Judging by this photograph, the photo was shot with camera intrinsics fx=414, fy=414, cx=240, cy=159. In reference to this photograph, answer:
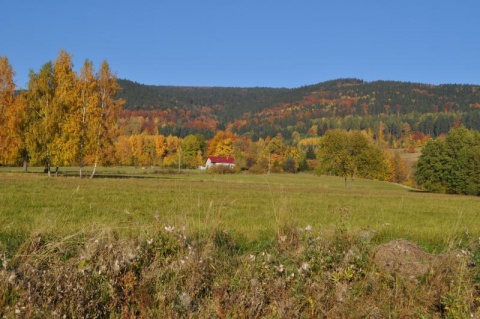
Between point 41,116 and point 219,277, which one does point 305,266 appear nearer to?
point 219,277

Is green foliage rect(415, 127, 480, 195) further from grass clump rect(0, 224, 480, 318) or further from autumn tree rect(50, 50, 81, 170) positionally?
grass clump rect(0, 224, 480, 318)

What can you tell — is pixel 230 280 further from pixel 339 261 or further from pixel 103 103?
pixel 103 103

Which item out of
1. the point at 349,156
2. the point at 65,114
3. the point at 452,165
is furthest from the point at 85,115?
the point at 452,165

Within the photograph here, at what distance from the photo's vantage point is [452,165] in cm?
5928

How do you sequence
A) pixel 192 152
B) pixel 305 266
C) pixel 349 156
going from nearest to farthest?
1. pixel 305 266
2. pixel 349 156
3. pixel 192 152

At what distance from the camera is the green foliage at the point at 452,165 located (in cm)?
5762

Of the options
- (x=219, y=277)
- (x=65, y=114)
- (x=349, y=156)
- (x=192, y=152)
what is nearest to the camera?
(x=219, y=277)

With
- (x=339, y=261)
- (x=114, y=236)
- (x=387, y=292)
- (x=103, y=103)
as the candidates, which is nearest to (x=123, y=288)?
(x=114, y=236)

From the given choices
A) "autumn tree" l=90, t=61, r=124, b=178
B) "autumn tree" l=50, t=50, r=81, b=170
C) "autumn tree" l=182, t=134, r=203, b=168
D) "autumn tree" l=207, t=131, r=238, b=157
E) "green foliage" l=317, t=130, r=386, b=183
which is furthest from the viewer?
"autumn tree" l=207, t=131, r=238, b=157

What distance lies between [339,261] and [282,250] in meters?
0.88

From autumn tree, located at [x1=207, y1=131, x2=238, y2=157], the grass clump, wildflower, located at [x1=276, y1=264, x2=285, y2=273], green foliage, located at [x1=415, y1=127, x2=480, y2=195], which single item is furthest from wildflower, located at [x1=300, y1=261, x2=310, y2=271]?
autumn tree, located at [x1=207, y1=131, x2=238, y2=157]

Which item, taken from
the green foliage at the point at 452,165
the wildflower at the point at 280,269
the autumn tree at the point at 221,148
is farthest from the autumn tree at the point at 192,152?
the wildflower at the point at 280,269

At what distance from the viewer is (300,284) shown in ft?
15.8

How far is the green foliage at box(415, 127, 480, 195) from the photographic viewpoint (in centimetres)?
5762
